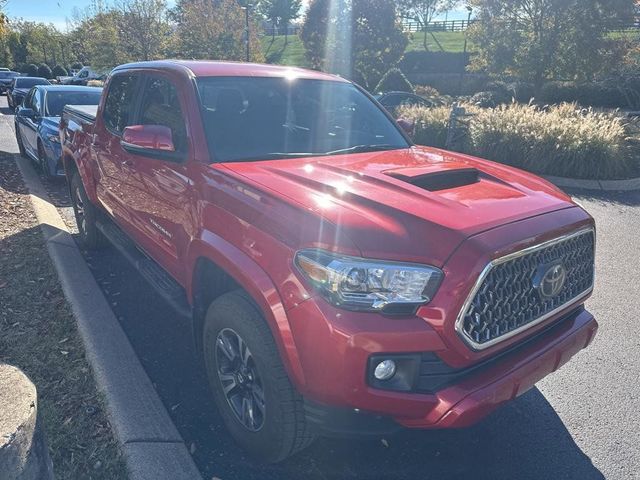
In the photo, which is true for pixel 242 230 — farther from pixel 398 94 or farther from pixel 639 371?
pixel 398 94

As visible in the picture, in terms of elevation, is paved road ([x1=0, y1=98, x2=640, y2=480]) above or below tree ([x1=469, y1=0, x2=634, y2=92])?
below

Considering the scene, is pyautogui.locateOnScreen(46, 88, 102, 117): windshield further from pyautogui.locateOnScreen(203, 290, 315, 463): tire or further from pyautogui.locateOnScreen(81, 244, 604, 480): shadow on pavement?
pyautogui.locateOnScreen(203, 290, 315, 463): tire

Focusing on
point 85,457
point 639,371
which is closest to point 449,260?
point 85,457

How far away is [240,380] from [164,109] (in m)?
2.10

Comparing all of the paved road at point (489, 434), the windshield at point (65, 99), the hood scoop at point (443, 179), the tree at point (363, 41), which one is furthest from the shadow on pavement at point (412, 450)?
the tree at point (363, 41)

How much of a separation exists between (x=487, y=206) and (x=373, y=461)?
152 cm

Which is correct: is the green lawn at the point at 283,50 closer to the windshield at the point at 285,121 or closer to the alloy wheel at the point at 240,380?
the windshield at the point at 285,121

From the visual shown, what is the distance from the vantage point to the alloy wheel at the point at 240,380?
8.45 ft

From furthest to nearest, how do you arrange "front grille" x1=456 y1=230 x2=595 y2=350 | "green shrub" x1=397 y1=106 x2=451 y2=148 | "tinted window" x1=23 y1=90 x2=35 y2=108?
"green shrub" x1=397 y1=106 x2=451 y2=148 → "tinted window" x1=23 y1=90 x2=35 y2=108 → "front grille" x1=456 y1=230 x2=595 y2=350

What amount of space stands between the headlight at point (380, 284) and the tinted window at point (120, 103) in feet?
9.57

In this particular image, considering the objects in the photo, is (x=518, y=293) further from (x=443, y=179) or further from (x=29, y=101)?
(x=29, y=101)

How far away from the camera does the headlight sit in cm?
209

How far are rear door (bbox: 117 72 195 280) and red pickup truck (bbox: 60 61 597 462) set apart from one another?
22 mm

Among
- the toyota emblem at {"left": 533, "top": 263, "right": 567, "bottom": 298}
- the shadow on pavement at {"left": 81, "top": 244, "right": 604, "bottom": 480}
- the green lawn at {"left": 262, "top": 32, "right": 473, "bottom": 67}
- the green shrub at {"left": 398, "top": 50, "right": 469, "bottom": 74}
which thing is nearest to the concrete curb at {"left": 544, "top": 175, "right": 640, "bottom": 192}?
the shadow on pavement at {"left": 81, "top": 244, "right": 604, "bottom": 480}
